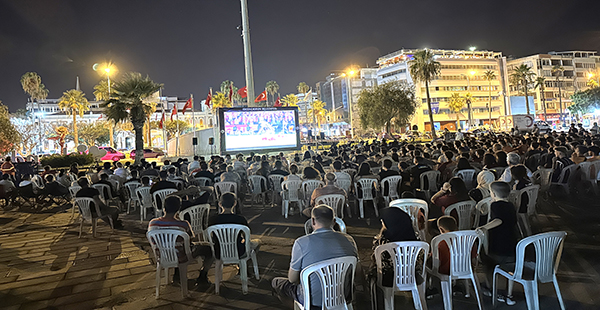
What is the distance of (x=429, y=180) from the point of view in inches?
331

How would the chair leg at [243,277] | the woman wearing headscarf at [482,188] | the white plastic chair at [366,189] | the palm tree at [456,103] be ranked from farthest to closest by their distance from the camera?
the palm tree at [456,103] < the white plastic chair at [366,189] < the woman wearing headscarf at [482,188] < the chair leg at [243,277]

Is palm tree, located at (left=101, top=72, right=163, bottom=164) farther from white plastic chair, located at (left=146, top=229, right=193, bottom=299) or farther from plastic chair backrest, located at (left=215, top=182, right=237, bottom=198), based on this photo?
white plastic chair, located at (left=146, top=229, right=193, bottom=299)

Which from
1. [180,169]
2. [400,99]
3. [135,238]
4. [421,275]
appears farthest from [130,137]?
[421,275]

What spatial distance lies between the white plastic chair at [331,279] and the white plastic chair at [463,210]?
8.80 ft

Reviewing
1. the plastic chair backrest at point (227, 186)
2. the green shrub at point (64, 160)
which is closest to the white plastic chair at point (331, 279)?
the plastic chair backrest at point (227, 186)

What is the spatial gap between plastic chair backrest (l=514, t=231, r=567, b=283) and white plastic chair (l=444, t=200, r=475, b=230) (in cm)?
174

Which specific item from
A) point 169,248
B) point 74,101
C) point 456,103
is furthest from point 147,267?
point 456,103

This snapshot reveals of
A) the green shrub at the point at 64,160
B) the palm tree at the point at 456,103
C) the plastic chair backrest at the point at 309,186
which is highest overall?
the palm tree at the point at 456,103

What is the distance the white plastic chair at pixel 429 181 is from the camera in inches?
328

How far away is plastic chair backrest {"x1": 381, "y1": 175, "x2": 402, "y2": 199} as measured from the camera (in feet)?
25.3

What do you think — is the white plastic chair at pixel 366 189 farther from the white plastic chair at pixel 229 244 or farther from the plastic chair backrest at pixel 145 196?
the plastic chair backrest at pixel 145 196

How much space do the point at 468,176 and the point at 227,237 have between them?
20.8 ft

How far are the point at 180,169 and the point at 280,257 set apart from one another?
8.95 meters

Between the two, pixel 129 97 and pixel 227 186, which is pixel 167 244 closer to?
pixel 227 186
